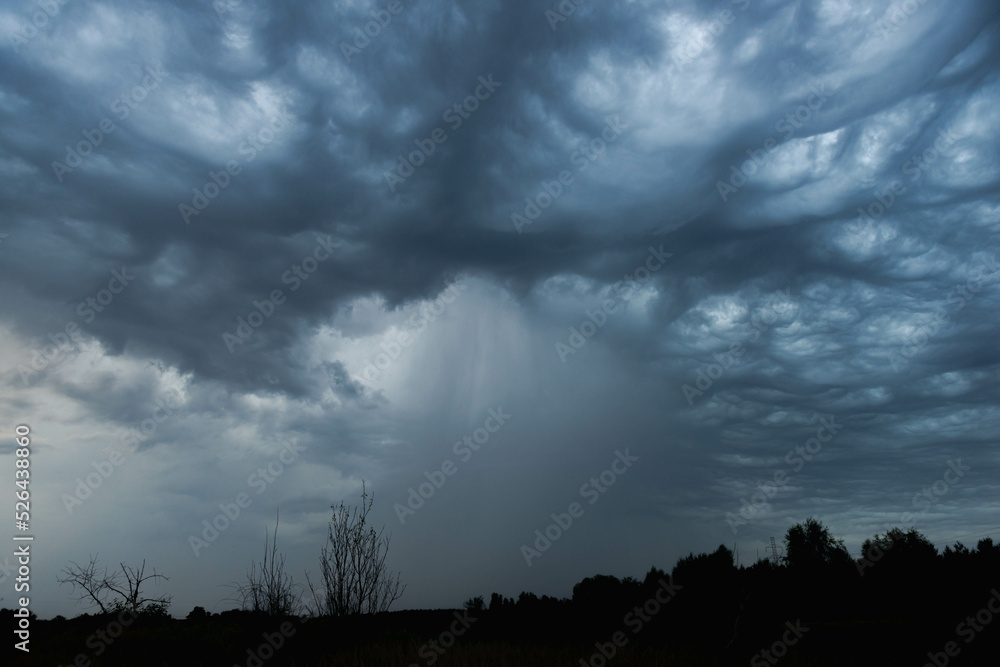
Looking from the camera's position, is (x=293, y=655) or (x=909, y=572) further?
(x=909, y=572)

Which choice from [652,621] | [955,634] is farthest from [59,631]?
[955,634]

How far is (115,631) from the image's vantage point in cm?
1880

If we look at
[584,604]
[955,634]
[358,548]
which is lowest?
[955,634]

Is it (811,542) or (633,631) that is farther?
(811,542)

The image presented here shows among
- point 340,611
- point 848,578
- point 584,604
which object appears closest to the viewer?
point 584,604

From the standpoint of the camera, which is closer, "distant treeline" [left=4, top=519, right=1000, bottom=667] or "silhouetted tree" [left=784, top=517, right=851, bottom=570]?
"distant treeline" [left=4, top=519, right=1000, bottom=667]

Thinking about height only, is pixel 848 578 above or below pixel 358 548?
→ below

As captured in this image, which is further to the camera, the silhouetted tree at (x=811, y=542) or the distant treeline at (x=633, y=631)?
the silhouetted tree at (x=811, y=542)

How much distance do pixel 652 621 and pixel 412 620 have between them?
7.13 meters

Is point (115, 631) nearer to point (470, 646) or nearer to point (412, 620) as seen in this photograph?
point (412, 620)

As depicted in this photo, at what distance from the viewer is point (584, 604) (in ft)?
58.5

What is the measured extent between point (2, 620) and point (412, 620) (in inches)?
487

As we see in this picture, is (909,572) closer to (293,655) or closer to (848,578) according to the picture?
(848,578)

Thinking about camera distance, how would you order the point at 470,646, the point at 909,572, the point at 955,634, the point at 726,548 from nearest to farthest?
the point at 955,634 → the point at 470,646 → the point at 726,548 → the point at 909,572
